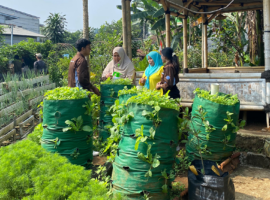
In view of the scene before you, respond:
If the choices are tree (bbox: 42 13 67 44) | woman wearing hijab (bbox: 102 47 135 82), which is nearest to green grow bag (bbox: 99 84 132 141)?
woman wearing hijab (bbox: 102 47 135 82)

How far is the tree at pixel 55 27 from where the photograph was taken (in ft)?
67.8

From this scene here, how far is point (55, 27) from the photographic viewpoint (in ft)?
68.1

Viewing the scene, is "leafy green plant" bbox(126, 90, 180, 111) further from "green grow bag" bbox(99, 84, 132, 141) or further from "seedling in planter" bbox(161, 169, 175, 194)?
"green grow bag" bbox(99, 84, 132, 141)

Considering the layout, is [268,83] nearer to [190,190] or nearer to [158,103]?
[190,190]

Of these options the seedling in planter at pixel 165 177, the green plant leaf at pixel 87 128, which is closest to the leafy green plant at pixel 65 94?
the green plant leaf at pixel 87 128

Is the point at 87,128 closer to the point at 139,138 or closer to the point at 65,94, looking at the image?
the point at 65,94

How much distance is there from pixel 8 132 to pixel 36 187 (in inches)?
160

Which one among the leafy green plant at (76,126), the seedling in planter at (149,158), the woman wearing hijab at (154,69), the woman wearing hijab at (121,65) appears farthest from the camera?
the woman wearing hijab at (121,65)

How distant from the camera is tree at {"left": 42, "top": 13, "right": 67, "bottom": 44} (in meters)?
20.7

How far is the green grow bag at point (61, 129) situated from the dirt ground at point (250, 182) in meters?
1.60

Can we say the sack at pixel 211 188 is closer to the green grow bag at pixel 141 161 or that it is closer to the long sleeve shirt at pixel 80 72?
the green grow bag at pixel 141 161

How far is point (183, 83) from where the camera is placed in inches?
243

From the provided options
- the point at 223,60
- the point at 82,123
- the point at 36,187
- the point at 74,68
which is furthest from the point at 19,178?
the point at 223,60

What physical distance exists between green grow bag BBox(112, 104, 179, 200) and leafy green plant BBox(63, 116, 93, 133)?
756mm
